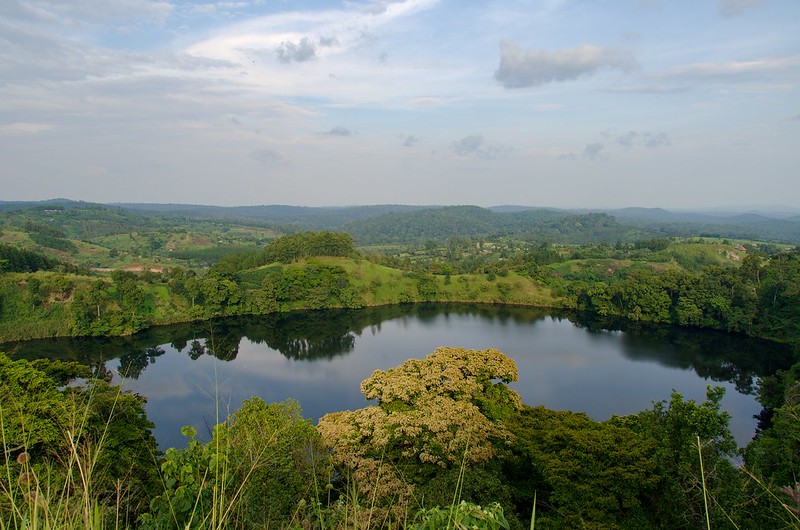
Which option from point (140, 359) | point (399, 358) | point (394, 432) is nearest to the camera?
point (394, 432)

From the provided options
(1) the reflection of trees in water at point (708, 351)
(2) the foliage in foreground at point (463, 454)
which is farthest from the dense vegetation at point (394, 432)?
(1) the reflection of trees in water at point (708, 351)

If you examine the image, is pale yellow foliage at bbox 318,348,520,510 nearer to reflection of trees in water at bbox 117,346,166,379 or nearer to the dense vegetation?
the dense vegetation

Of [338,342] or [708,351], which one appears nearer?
[708,351]

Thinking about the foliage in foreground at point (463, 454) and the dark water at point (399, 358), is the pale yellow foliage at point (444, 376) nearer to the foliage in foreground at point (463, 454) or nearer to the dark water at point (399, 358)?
the foliage in foreground at point (463, 454)

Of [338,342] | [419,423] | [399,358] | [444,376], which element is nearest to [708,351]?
[399,358]

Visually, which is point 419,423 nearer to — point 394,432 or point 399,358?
point 394,432

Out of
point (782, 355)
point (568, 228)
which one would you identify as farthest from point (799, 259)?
point (568, 228)

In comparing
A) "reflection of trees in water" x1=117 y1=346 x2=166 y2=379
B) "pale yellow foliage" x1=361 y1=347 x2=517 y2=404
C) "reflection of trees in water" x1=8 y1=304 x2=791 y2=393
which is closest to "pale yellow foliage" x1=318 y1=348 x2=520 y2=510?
"pale yellow foliage" x1=361 y1=347 x2=517 y2=404

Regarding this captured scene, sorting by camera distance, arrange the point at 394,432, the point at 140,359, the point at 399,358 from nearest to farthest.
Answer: the point at 394,432
the point at 140,359
the point at 399,358
